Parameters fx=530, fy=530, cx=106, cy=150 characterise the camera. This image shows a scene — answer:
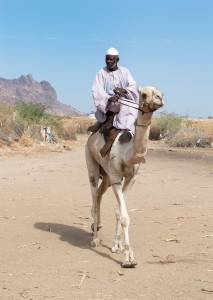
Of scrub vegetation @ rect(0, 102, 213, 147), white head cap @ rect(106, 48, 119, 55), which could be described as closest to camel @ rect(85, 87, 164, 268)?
white head cap @ rect(106, 48, 119, 55)

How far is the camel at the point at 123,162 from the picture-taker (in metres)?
6.46

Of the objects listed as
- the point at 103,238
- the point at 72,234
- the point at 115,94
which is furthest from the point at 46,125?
the point at 115,94

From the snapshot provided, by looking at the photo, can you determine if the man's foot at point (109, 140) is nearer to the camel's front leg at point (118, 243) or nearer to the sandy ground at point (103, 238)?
the camel's front leg at point (118, 243)

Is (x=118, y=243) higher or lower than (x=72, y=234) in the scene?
higher

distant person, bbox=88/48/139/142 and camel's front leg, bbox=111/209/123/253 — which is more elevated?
distant person, bbox=88/48/139/142

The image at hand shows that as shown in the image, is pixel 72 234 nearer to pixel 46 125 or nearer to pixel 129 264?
pixel 129 264

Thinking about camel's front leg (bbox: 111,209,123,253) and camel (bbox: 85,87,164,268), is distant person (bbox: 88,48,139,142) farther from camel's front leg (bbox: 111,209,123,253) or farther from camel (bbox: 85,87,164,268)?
camel's front leg (bbox: 111,209,123,253)

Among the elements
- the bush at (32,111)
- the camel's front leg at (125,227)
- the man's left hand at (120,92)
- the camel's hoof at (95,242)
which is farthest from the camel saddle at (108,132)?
the bush at (32,111)

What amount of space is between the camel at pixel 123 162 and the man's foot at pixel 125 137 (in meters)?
0.05

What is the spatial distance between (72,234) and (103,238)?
584 millimetres

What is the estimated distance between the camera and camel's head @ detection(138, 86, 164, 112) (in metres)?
6.33

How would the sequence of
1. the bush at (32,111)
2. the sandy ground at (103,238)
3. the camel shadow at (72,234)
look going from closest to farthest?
the sandy ground at (103,238), the camel shadow at (72,234), the bush at (32,111)

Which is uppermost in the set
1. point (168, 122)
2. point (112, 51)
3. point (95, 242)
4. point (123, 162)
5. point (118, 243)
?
point (112, 51)

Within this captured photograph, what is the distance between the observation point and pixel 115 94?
24.7ft
